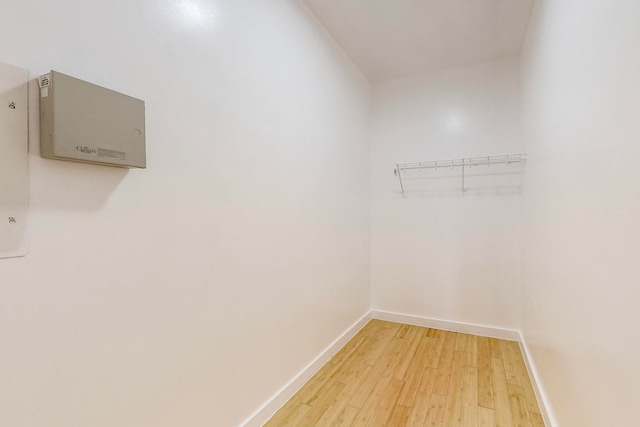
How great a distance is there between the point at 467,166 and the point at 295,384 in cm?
249

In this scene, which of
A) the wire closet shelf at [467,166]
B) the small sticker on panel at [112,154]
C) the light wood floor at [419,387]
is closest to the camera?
the small sticker on panel at [112,154]

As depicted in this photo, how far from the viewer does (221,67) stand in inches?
58.7

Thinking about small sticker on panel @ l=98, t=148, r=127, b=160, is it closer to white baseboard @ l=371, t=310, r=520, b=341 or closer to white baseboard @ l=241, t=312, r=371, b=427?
white baseboard @ l=241, t=312, r=371, b=427

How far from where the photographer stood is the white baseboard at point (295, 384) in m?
1.74

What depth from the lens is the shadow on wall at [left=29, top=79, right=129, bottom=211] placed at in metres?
0.87

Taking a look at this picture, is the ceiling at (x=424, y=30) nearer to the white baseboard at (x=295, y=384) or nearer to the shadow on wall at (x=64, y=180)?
the shadow on wall at (x=64, y=180)

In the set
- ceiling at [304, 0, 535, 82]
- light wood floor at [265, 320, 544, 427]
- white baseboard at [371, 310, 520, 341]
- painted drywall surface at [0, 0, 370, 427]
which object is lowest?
light wood floor at [265, 320, 544, 427]

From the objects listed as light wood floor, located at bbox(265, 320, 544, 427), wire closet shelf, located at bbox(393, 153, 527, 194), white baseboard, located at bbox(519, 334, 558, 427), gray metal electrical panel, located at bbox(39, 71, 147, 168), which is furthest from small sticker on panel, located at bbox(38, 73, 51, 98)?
wire closet shelf, located at bbox(393, 153, 527, 194)

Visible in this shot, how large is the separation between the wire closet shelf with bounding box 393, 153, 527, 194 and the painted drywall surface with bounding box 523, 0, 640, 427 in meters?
1.02

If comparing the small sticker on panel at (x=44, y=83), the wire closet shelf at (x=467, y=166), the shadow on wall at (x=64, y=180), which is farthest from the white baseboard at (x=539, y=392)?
the small sticker on panel at (x=44, y=83)

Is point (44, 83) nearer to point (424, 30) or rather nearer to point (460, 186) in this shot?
point (424, 30)

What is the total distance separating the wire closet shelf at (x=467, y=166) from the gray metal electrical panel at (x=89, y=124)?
2750 mm

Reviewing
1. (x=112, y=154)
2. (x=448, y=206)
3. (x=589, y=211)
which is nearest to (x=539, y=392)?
(x=589, y=211)

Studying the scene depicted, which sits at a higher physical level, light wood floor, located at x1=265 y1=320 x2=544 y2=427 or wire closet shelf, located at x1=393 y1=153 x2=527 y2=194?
wire closet shelf, located at x1=393 y1=153 x2=527 y2=194
